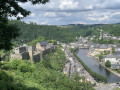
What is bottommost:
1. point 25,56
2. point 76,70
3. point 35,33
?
point 76,70

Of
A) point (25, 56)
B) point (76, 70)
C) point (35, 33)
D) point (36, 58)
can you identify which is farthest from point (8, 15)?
point (35, 33)

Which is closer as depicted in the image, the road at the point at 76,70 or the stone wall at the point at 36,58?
the stone wall at the point at 36,58

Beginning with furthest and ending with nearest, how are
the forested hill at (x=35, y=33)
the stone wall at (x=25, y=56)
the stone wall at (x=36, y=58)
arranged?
the forested hill at (x=35, y=33) < the stone wall at (x=36, y=58) < the stone wall at (x=25, y=56)

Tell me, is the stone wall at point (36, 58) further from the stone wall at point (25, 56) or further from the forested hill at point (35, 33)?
the forested hill at point (35, 33)

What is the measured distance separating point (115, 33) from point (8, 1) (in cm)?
11546

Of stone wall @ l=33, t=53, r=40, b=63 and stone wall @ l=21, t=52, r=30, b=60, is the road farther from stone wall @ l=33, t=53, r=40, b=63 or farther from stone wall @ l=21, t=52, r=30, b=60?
stone wall @ l=21, t=52, r=30, b=60

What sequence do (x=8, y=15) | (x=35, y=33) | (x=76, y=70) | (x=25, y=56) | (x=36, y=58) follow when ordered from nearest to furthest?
(x=8, y=15), (x=25, y=56), (x=36, y=58), (x=76, y=70), (x=35, y=33)

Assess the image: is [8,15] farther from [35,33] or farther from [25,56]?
[35,33]

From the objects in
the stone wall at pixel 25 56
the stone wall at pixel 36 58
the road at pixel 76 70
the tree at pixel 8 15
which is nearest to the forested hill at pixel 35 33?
the road at pixel 76 70

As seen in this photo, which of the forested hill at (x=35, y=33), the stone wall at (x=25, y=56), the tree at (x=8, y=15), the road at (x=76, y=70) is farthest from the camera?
the forested hill at (x=35, y=33)

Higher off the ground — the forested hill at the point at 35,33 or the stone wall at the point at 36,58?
the forested hill at the point at 35,33

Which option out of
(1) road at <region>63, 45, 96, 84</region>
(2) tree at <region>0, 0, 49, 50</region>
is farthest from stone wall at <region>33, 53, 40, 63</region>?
(2) tree at <region>0, 0, 49, 50</region>

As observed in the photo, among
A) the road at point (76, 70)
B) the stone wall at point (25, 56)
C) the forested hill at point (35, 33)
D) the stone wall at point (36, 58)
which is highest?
the forested hill at point (35, 33)

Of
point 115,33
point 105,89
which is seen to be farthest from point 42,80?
point 115,33
